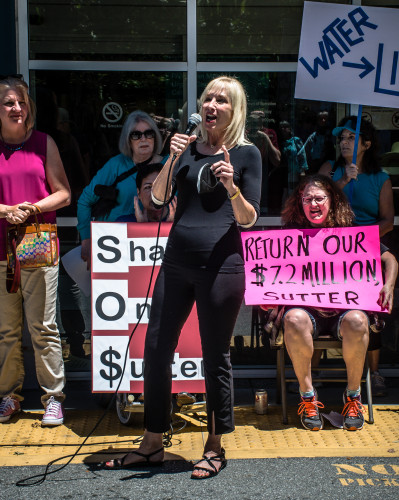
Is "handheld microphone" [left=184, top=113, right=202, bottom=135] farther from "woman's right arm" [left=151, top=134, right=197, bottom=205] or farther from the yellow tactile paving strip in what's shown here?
the yellow tactile paving strip

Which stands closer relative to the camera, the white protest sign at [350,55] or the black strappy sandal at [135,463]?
the black strappy sandal at [135,463]

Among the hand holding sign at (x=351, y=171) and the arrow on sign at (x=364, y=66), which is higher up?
the arrow on sign at (x=364, y=66)

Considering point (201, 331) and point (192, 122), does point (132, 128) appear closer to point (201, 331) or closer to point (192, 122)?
point (192, 122)

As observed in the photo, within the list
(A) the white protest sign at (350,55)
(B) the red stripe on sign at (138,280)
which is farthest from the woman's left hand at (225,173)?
(A) the white protest sign at (350,55)

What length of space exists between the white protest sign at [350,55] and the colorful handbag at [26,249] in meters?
1.87

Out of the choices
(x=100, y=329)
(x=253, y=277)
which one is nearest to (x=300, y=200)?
(x=253, y=277)

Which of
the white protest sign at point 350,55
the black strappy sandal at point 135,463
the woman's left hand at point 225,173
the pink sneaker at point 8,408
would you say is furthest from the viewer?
the white protest sign at point 350,55

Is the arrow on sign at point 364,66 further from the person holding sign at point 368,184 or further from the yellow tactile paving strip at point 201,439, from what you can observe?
the yellow tactile paving strip at point 201,439

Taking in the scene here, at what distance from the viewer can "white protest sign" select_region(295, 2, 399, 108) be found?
488 centimetres

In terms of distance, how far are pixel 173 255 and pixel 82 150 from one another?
2148 millimetres

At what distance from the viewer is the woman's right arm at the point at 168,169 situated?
144 inches

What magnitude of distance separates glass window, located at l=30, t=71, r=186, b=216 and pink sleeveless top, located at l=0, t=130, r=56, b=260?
3.45 ft

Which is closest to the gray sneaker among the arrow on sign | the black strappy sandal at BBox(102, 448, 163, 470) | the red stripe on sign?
the red stripe on sign

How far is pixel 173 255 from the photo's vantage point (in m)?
3.86
